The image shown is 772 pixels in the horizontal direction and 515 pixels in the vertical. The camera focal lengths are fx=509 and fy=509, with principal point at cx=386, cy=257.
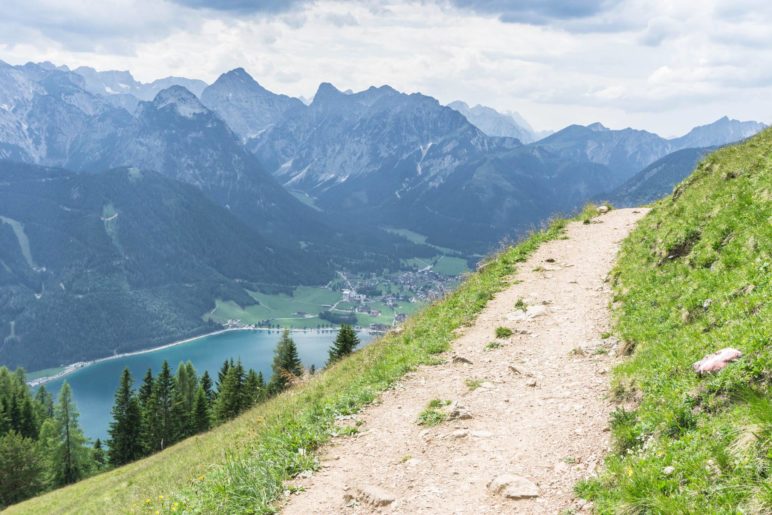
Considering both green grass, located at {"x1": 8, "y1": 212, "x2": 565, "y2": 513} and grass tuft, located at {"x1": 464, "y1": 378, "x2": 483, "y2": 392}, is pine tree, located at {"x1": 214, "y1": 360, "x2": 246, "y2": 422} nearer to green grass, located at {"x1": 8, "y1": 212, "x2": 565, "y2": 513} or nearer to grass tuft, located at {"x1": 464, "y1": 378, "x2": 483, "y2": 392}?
green grass, located at {"x1": 8, "y1": 212, "x2": 565, "y2": 513}

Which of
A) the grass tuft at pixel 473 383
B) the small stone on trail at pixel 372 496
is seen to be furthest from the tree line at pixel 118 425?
the small stone on trail at pixel 372 496

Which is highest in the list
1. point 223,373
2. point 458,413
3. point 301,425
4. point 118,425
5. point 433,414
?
point 458,413

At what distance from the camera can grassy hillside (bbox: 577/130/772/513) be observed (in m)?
7.35

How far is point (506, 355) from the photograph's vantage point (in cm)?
1750

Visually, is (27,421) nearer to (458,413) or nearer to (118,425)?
(118,425)

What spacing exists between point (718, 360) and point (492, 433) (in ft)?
Result: 17.2

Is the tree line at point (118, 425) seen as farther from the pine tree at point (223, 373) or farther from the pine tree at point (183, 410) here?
the pine tree at point (223, 373)

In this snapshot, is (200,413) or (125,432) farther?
(200,413)

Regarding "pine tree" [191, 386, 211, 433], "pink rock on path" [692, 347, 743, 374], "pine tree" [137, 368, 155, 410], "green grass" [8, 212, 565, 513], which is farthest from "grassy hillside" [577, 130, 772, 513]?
"pine tree" [137, 368, 155, 410]

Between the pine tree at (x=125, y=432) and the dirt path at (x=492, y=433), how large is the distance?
7423 cm

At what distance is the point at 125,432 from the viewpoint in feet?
252

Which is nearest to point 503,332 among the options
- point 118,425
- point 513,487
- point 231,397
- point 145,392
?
point 513,487

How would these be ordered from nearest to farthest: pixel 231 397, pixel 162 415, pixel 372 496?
1. pixel 372 496
2. pixel 231 397
3. pixel 162 415

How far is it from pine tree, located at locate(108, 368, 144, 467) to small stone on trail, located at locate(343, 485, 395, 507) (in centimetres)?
7830
